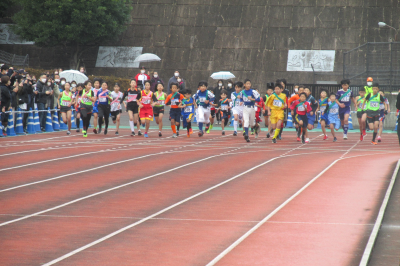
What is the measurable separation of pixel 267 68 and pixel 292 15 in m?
4.95

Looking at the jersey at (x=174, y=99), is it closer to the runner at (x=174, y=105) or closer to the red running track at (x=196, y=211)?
the runner at (x=174, y=105)

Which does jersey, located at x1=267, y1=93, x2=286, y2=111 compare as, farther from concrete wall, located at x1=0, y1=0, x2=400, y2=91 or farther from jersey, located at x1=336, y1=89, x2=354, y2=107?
concrete wall, located at x1=0, y1=0, x2=400, y2=91

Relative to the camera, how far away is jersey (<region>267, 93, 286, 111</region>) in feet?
61.6

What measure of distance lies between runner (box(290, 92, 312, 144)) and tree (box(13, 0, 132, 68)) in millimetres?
25434

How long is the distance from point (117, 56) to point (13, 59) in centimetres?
789

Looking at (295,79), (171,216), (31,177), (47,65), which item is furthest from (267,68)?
(171,216)

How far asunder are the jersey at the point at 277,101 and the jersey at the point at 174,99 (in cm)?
337

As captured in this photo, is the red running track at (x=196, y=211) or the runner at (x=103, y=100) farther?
the runner at (x=103, y=100)

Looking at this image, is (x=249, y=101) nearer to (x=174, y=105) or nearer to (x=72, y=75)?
(x=174, y=105)

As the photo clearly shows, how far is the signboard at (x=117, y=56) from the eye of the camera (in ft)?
145

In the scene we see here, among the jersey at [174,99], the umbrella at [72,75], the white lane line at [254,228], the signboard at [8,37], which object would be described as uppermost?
the signboard at [8,37]

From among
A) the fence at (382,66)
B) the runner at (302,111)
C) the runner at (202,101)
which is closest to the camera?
the runner at (302,111)

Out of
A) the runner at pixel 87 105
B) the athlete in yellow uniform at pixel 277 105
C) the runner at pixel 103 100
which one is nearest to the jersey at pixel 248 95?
the athlete in yellow uniform at pixel 277 105

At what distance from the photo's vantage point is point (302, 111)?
19.2m
